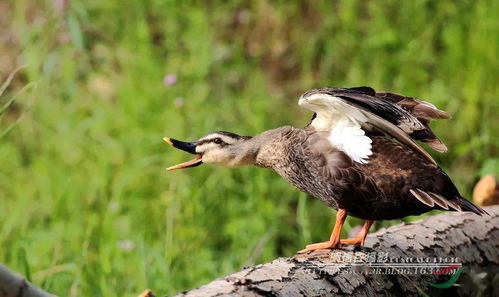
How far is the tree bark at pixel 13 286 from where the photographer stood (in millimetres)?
2041

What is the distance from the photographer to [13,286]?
206cm

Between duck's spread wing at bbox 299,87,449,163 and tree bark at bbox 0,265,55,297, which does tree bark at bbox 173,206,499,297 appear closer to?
duck's spread wing at bbox 299,87,449,163

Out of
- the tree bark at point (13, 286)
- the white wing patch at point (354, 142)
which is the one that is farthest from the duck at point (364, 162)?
the tree bark at point (13, 286)

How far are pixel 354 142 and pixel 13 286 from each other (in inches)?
53.3

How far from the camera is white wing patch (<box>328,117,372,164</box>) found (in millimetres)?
3033

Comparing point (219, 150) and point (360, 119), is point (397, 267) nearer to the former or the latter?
point (360, 119)

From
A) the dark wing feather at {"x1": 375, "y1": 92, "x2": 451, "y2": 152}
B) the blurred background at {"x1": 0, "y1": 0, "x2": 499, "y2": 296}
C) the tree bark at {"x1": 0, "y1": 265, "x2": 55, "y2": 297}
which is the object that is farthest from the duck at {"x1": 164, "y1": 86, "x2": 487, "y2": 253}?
the tree bark at {"x1": 0, "y1": 265, "x2": 55, "y2": 297}

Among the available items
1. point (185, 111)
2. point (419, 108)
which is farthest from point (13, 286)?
point (185, 111)

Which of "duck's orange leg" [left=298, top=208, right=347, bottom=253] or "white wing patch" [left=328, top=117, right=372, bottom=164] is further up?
"white wing patch" [left=328, top=117, right=372, bottom=164]

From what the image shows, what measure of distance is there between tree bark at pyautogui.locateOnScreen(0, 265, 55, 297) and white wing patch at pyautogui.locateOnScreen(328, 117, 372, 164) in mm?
1279

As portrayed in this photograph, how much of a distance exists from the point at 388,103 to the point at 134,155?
247 centimetres

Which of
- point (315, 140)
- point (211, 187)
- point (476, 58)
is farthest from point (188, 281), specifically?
point (476, 58)

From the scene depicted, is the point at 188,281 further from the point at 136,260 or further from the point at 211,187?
the point at 211,187

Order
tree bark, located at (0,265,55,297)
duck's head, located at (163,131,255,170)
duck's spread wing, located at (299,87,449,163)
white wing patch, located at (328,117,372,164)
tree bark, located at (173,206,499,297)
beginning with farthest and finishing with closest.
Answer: duck's head, located at (163,131,255,170) → white wing patch, located at (328,117,372,164) → duck's spread wing, located at (299,87,449,163) → tree bark, located at (173,206,499,297) → tree bark, located at (0,265,55,297)
